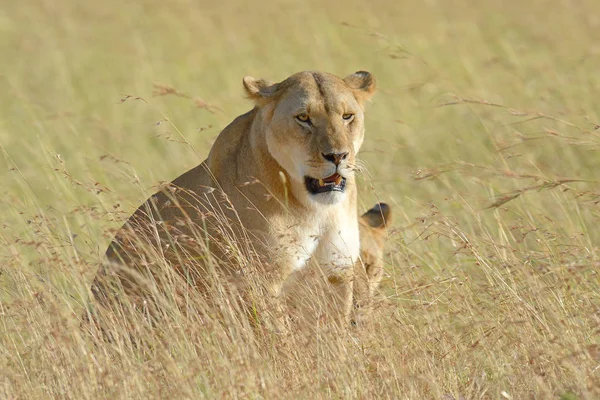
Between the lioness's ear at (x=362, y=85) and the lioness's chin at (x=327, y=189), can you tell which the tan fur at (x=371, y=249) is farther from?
the lioness's ear at (x=362, y=85)

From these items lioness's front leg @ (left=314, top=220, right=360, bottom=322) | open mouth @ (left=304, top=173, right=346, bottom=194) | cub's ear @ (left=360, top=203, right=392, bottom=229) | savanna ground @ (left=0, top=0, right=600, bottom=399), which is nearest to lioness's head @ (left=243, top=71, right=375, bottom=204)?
open mouth @ (left=304, top=173, right=346, bottom=194)

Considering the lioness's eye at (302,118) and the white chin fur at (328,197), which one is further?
the lioness's eye at (302,118)

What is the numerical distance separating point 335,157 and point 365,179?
0.43m

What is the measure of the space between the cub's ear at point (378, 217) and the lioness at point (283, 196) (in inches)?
33.0

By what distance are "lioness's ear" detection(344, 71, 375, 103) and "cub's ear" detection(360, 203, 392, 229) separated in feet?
2.54

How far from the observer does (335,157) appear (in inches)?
207

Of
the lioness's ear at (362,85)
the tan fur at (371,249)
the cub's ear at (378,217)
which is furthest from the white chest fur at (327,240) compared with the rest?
the cub's ear at (378,217)

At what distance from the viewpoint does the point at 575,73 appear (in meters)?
10.9

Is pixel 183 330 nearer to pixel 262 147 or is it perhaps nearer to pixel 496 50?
pixel 262 147

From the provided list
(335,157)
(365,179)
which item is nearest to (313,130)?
(335,157)

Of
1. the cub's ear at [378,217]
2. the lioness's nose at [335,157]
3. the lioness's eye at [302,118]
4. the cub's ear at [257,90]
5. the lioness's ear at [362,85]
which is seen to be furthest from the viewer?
the cub's ear at [378,217]

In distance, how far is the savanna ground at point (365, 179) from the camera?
4.43 metres

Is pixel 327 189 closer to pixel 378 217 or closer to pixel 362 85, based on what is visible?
pixel 362 85

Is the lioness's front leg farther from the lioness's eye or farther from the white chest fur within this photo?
the lioness's eye
